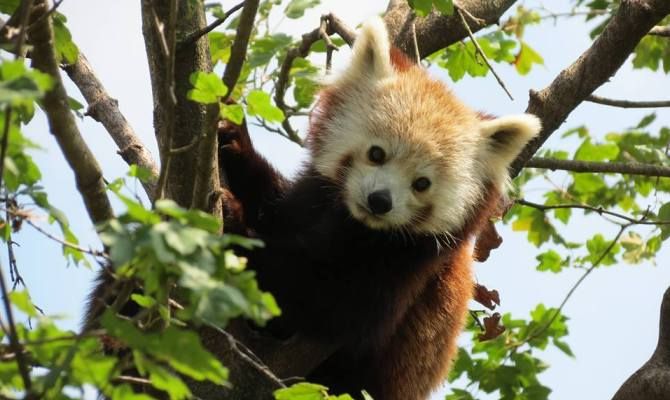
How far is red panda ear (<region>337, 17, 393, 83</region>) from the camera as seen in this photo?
19.5ft

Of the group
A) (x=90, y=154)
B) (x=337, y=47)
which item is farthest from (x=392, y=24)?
(x=90, y=154)

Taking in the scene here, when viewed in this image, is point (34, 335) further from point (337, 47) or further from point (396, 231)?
point (337, 47)

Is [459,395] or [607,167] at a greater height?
[607,167]

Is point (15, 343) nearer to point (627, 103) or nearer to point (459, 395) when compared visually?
point (459, 395)

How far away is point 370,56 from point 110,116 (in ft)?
5.50

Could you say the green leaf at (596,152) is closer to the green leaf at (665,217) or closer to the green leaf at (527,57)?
the green leaf at (527,57)

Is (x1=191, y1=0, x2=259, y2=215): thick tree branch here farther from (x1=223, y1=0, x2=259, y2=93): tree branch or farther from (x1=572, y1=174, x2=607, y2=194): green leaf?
(x1=572, y1=174, x2=607, y2=194): green leaf

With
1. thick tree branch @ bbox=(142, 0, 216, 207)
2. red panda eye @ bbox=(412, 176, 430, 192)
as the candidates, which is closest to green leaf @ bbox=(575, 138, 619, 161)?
red panda eye @ bbox=(412, 176, 430, 192)

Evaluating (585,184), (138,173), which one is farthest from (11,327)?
(585,184)

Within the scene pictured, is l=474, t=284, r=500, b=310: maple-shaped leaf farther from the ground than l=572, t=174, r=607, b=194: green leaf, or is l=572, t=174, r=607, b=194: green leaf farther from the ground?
l=474, t=284, r=500, b=310: maple-shaped leaf

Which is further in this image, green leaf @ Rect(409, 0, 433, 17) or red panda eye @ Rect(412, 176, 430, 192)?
red panda eye @ Rect(412, 176, 430, 192)

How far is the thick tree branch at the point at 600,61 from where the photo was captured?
5.39 meters

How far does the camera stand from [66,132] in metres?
3.48

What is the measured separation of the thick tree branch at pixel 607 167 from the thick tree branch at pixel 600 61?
0.86m
